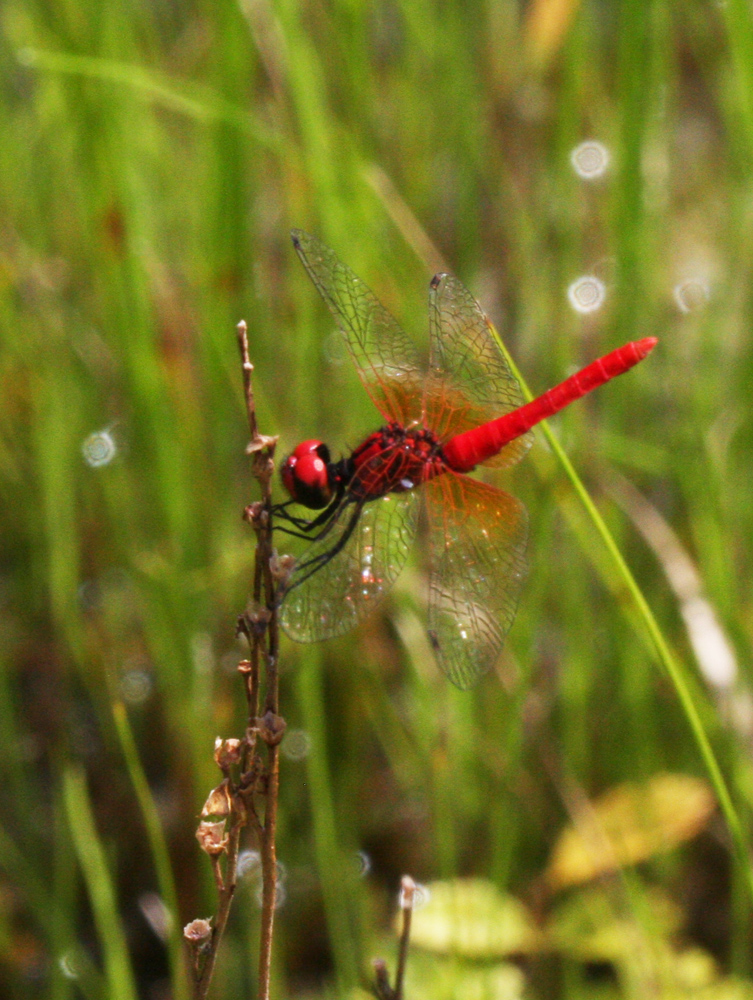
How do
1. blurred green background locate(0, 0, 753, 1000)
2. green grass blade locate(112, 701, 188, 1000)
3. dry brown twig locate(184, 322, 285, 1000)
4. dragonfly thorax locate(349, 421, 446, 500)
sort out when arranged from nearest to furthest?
1. dry brown twig locate(184, 322, 285, 1000)
2. green grass blade locate(112, 701, 188, 1000)
3. dragonfly thorax locate(349, 421, 446, 500)
4. blurred green background locate(0, 0, 753, 1000)

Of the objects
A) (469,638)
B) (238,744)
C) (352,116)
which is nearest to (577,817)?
(469,638)

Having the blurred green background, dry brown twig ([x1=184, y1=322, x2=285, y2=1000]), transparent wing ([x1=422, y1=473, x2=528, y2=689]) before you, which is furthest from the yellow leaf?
dry brown twig ([x1=184, y1=322, x2=285, y2=1000])

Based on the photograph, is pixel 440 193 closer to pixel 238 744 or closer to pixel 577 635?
pixel 577 635

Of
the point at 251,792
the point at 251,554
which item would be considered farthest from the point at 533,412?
the point at 251,554

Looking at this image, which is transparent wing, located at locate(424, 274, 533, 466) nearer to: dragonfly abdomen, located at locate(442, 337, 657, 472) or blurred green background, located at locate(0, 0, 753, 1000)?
dragonfly abdomen, located at locate(442, 337, 657, 472)

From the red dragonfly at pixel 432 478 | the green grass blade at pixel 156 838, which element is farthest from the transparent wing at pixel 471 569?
the green grass blade at pixel 156 838

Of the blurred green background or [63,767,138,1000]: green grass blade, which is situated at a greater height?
the blurred green background
